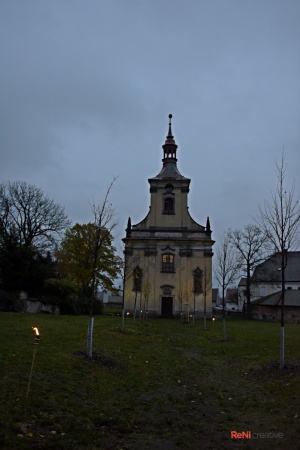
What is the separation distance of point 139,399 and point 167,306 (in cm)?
3378

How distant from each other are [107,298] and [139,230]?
43.6m

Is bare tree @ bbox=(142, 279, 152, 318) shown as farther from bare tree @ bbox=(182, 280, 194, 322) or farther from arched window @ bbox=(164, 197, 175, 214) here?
arched window @ bbox=(164, 197, 175, 214)

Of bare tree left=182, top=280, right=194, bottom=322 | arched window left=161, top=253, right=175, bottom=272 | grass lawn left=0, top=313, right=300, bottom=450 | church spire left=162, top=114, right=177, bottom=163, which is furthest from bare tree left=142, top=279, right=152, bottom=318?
grass lawn left=0, top=313, right=300, bottom=450

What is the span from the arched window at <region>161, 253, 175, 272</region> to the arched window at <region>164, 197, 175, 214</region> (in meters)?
4.98

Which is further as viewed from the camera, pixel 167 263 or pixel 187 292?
pixel 167 263

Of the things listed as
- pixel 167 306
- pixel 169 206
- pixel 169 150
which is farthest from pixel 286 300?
pixel 169 150

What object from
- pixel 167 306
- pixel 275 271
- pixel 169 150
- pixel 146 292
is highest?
pixel 169 150

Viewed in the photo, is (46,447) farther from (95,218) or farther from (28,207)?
(28,207)

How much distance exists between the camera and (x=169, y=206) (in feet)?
145

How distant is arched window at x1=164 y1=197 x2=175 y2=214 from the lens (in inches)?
1722

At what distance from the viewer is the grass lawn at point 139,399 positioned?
19.9 feet

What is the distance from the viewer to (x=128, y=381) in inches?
396

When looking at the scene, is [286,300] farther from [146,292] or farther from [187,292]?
[146,292]

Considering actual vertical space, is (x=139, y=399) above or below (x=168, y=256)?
below
